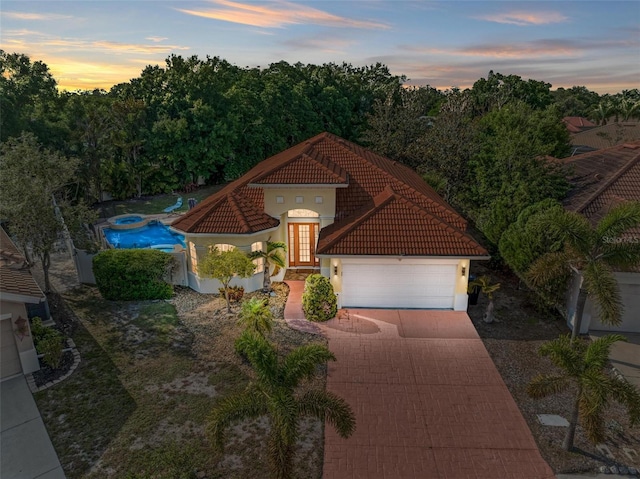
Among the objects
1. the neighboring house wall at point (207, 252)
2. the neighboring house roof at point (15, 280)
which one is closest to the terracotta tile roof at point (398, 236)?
the neighboring house wall at point (207, 252)

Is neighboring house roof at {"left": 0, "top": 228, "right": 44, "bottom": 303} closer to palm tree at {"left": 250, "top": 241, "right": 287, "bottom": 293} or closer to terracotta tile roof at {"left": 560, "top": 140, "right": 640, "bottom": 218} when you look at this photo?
palm tree at {"left": 250, "top": 241, "right": 287, "bottom": 293}

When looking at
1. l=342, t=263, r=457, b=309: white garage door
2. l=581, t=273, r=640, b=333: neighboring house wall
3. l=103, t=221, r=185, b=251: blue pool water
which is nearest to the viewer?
l=581, t=273, r=640, b=333: neighboring house wall

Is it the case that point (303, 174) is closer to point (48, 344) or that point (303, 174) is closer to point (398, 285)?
point (398, 285)

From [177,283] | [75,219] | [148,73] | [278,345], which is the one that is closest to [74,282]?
[75,219]

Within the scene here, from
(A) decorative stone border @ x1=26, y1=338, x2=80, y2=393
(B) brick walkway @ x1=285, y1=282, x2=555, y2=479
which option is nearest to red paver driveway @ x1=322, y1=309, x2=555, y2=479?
(B) brick walkway @ x1=285, y1=282, x2=555, y2=479

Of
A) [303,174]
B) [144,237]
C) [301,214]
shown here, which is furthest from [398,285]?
[144,237]

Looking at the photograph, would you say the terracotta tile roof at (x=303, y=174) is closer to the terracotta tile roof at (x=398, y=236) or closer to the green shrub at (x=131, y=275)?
the terracotta tile roof at (x=398, y=236)
